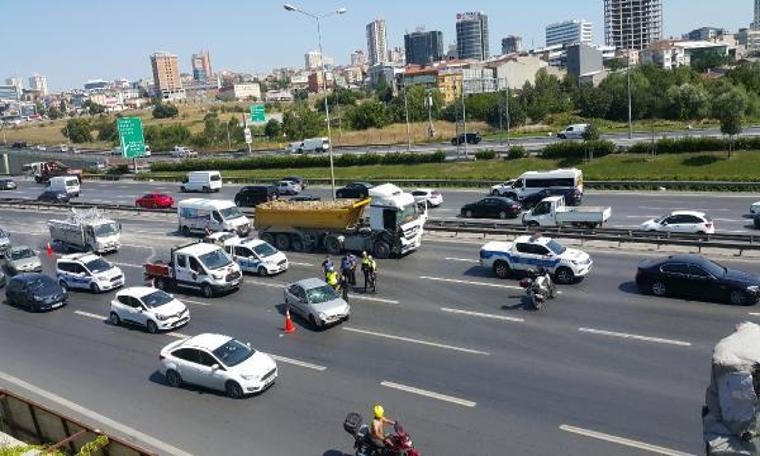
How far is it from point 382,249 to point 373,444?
1816 centimetres

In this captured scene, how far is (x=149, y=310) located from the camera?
22.9 meters

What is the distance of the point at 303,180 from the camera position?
59969 millimetres

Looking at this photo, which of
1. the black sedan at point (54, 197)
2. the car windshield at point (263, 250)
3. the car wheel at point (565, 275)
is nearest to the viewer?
the car wheel at point (565, 275)

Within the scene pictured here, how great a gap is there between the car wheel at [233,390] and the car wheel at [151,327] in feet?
21.8

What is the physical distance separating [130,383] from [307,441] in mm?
6661

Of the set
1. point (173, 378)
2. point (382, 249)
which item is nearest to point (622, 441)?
point (173, 378)

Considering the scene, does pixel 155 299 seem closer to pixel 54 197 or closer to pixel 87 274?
pixel 87 274

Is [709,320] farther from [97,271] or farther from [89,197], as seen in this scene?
[89,197]

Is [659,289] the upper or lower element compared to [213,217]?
lower

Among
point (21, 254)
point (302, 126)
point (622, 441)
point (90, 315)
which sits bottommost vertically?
point (622, 441)

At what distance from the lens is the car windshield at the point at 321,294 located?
72.9ft

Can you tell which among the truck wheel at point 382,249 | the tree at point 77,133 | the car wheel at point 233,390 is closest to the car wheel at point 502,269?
the truck wheel at point 382,249

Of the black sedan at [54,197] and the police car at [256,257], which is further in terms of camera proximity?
the black sedan at [54,197]

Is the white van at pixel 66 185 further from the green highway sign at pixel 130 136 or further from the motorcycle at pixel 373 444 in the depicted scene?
the motorcycle at pixel 373 444
